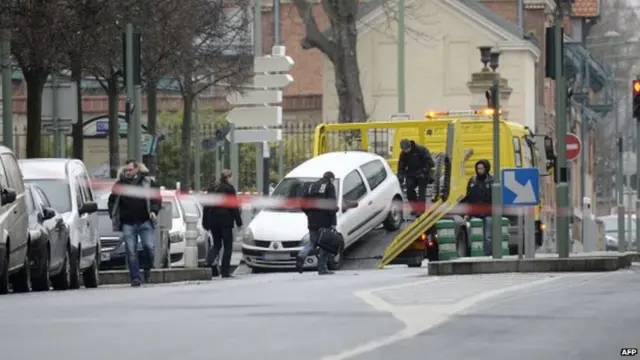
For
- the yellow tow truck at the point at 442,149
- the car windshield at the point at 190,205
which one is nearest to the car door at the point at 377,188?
the yellow tow truck at the point at 442,149

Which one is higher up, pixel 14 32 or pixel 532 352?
pixel 14 32

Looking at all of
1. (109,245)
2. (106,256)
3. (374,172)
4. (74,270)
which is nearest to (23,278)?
(74,270)

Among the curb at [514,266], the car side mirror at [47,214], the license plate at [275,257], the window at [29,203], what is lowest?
the license plate at [275,257]

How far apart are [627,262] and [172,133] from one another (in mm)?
40194

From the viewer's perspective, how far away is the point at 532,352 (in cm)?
1203

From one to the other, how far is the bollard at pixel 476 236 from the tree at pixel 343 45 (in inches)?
697

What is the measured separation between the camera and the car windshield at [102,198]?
3422cm

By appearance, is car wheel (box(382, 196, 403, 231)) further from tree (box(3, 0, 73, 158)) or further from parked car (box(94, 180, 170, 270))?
tree (box(3, 0, 73, 158))

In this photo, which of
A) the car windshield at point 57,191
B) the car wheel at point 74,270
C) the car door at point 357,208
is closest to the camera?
the car wheel at point 74,270

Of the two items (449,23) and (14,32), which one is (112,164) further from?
(449,23)

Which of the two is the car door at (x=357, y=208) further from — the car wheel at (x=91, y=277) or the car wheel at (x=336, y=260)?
the car wheel at (x=91, y=277)

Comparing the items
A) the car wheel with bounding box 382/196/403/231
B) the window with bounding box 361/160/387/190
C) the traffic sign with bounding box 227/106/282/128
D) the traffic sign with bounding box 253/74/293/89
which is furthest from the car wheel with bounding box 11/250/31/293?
the traffic sign with bounding box 253/74/293/89

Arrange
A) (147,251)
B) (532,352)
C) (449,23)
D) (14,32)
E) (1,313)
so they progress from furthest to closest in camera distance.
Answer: (449,23), (14,32), (147,251), (1,313), (532,352)

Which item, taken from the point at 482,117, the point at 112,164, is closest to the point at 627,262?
the point at 482,117
